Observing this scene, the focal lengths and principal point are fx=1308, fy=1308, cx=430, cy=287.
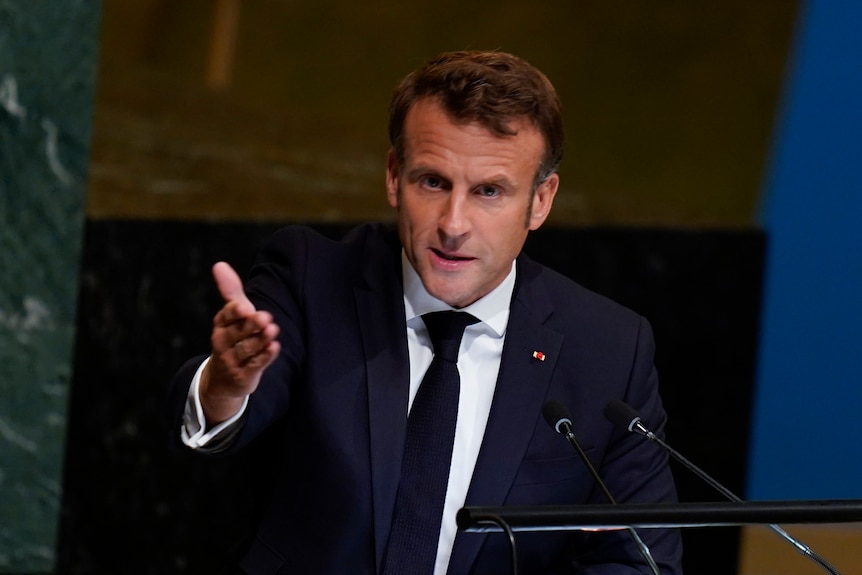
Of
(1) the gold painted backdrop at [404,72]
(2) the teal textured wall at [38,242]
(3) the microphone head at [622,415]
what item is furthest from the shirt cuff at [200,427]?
(1) the gold painted backdrop at [404,72]

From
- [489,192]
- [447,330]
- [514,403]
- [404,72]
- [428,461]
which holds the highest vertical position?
[404,72]

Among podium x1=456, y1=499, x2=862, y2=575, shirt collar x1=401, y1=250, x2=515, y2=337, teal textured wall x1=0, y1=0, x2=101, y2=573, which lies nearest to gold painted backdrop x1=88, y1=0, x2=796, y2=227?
teal textured wall x1=0, y1=0, x2=101, y2=573

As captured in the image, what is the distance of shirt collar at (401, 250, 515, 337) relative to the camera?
7.46 feet

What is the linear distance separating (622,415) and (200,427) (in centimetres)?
64

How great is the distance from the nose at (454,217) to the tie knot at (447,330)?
0.20 m

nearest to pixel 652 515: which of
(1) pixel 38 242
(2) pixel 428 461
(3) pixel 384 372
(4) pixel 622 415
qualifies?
(4) pixel 622 415

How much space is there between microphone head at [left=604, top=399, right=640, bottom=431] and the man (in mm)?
306

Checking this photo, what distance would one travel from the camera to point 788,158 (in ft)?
14.4

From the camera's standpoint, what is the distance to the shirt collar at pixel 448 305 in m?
2.27

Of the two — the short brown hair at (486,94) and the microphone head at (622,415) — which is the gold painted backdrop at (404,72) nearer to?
the short brown hair at (486,94)

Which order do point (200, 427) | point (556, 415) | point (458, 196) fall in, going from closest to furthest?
point (556, 415)
point (200, 427)
point (458, 196)

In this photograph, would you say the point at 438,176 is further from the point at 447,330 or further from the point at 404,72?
the point at 404,72

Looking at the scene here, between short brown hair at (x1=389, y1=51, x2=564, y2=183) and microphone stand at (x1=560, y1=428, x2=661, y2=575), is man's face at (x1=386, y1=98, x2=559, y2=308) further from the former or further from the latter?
microphone stand at (x1=560, y1=428, x2=661, y2=575)

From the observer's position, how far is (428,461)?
85.0 inches
